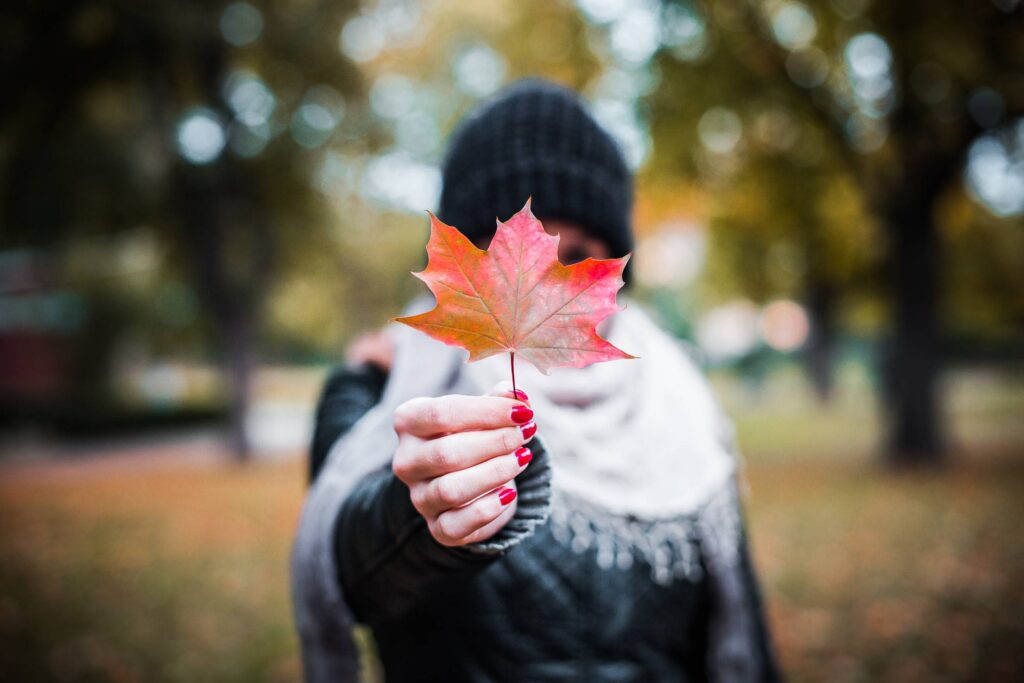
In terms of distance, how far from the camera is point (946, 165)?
929cm

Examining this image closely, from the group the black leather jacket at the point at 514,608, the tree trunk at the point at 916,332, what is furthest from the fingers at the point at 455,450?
the tree trunk at the point at 916,332

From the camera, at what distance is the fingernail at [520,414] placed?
0.90 m

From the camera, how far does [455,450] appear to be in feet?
2.88

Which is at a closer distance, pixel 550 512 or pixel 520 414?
pixel 520 414

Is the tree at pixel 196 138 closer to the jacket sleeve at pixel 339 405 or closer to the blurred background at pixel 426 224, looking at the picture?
the blurred background at pixel 426 224

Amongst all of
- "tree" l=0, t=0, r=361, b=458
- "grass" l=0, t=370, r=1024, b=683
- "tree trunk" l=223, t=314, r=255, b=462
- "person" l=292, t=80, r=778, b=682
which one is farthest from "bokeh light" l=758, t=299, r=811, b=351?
"person" l=292, t=80, r=778, b=682

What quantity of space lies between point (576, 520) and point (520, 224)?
929mm

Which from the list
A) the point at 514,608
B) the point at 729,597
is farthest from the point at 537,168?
the point at 729,597

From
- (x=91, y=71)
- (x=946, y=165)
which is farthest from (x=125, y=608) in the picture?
(x=946, y=165)

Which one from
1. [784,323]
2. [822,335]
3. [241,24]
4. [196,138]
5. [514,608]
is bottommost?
[514,608]

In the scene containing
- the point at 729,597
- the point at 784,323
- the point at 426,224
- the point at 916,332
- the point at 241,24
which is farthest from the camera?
the point at 784,323

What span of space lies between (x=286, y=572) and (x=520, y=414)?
639cm

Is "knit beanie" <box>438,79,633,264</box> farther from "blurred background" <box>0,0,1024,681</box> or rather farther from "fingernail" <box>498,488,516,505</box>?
"fingernail" <box>498,488,516,505</box>

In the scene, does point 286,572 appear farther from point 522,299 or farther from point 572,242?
point 522,299
